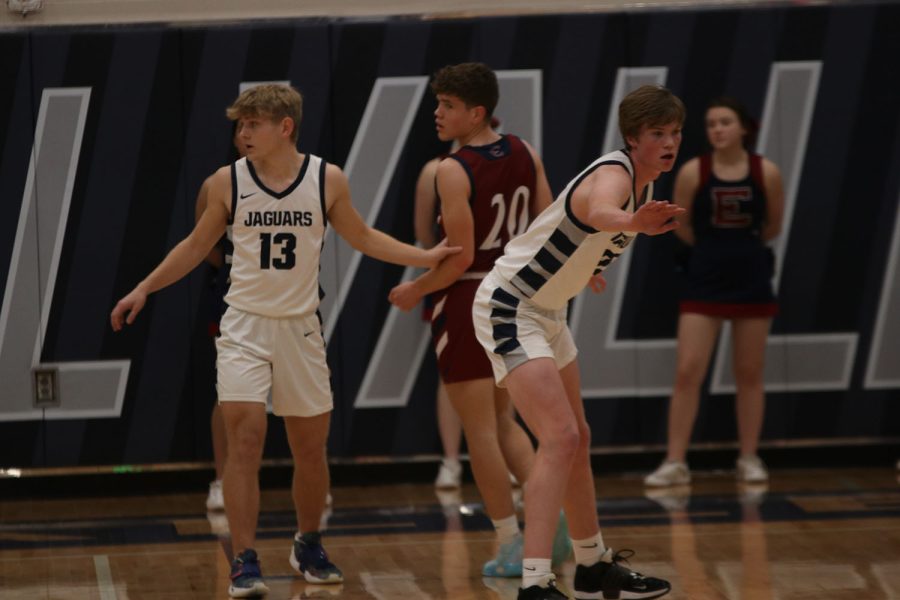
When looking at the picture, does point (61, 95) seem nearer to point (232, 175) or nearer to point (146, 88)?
point (146, 88)

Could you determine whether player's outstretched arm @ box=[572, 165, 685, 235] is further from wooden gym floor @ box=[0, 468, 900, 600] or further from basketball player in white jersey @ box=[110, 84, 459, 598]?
wooden gym floor @ box=[0, 468, 900, 600]

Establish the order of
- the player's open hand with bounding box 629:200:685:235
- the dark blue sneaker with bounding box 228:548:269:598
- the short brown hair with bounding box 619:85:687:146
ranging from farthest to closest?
1. the dark blue sneaker with bounding box 228:548:269:598
2. the short brown hair with bounding box 619:85:687:146
3. the player's open hand with bounding box 629:200:685:235

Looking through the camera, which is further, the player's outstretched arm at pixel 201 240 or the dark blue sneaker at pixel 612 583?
the player's outstretched arm at pixel 201 240

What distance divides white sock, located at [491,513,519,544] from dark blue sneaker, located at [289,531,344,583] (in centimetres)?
62

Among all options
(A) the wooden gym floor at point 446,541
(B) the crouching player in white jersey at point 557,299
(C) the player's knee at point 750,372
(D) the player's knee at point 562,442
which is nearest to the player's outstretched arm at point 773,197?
(C) the player's knee at point 750,372

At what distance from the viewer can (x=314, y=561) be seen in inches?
220

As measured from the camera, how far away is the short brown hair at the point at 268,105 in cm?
536

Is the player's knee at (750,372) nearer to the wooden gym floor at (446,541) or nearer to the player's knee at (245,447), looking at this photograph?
the wooden gym floor at (446,541)

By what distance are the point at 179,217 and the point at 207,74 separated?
765mm

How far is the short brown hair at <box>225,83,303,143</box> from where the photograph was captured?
5355 millimetres

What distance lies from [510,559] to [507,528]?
116mm

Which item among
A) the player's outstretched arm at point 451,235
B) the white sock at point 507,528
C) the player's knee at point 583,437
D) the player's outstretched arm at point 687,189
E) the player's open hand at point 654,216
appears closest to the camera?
the player's open hand at point 654,216

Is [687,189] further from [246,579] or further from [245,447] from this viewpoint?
[246,579]

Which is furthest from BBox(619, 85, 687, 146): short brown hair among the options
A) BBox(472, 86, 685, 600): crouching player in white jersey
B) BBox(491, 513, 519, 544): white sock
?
BBox(491, 513, 519, 544): white sock
